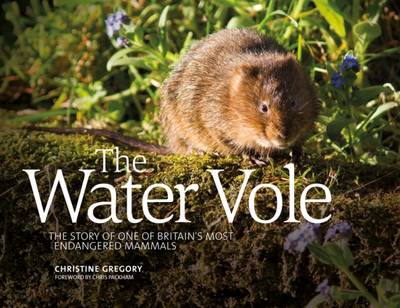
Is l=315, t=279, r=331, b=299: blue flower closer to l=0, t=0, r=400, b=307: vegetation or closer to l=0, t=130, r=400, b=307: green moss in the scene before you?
l=0, t=0, r=400, b=307: vegetation

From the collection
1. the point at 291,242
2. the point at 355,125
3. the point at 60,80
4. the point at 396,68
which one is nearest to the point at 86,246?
the point at 291,242

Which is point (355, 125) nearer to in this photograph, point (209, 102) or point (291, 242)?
point (209, 102)

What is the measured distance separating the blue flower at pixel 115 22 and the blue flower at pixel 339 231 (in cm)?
209

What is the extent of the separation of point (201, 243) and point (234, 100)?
2.63 ft

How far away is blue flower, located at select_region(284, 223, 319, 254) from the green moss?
22 cm

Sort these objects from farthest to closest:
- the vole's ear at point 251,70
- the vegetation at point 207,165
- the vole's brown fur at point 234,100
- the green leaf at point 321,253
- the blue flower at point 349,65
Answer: the blue flower at point 349,65
the vole's ear at point 251,70
the vole's brown fur at point 234,100
the vegetation at point 207,165
the green leaf at point 321,253

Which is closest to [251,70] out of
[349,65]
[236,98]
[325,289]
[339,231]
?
[236,98]

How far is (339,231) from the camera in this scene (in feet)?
9.19

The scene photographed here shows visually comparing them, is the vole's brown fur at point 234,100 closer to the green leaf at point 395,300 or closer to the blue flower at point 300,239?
the blue flower at point 300,239

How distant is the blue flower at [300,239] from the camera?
2.68m

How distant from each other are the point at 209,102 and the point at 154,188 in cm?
64

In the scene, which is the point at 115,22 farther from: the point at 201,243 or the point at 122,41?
the point at 201,243

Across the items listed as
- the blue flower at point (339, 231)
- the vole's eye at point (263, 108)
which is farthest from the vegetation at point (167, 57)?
the blue flower at point (339, 231)

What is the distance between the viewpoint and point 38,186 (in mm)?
3352
